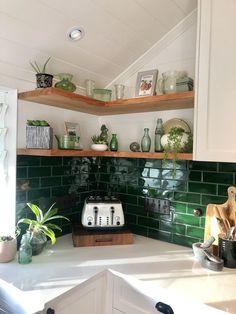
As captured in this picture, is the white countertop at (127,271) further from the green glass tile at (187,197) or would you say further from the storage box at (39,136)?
the storage box at (39,136)

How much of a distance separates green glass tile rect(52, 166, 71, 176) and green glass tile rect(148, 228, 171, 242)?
76cm

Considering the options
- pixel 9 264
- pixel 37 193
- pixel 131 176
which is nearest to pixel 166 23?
pixel 131 176

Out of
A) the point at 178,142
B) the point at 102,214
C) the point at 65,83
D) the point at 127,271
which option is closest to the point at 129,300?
the point at 127,271

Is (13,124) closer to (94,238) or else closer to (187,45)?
(94,238)

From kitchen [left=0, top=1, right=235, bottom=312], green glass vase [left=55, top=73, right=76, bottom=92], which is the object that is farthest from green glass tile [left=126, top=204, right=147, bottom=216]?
green glass vase [left=55, top=73, right=76, bottom=92]

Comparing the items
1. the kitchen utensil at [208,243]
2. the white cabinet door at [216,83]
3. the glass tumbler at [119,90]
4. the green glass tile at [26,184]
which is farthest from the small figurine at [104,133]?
the kitchen utensil at [208,243]

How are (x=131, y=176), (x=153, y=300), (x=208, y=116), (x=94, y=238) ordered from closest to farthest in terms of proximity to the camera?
1. (x=153, y=300)
2. (x=208, y=116)
3. (x=94, y=238)
4. (x=131, y=176)

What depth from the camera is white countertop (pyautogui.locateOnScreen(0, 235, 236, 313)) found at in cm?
112

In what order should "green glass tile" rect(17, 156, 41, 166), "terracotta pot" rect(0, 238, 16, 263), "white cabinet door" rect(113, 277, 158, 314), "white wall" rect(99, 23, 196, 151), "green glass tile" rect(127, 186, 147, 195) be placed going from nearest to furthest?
"white cabinet door" rect(113, 277, 158, 314)
"terracotta pot" rect(0, 238, 16, 263)
"green glass tile" rect(17, 156, 41, 166)
"white wall" rect(99, 23, 196, 151)
"green glass tile" rect(127, 186, 147, 195)

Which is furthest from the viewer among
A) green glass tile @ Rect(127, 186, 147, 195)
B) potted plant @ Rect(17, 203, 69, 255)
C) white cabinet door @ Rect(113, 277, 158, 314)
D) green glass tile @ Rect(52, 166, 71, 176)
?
green glass tile @ Rect(127, 186, 147, 195)

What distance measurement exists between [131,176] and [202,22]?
3.66 ft

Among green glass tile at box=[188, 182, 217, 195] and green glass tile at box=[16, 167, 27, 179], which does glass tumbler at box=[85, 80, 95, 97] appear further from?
green glass tile at box=[188, 182, 217, 195]

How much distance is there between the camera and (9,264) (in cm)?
136

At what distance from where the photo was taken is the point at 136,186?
1.92m
